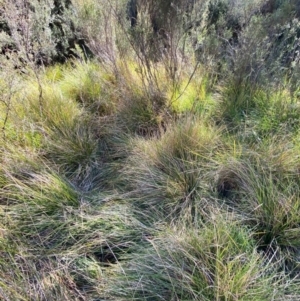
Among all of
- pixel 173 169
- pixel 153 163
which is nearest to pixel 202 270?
pixel 173 169

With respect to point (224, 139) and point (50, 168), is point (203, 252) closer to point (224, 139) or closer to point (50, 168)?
point (224, 139)

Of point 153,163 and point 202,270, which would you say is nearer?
point 202,270

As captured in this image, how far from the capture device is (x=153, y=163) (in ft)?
7.80

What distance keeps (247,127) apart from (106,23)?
195 cm

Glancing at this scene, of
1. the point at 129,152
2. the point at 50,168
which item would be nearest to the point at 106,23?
the point at 129,152

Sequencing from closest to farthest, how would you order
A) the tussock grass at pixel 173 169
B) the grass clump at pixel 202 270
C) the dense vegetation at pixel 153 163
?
the grass clump at pixel 202 270 → the dense vegetation at pixel 153 163 → the tussock grass at pixel 173 169

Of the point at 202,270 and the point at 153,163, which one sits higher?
the point at 153,163

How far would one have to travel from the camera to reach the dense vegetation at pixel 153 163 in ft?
5.29

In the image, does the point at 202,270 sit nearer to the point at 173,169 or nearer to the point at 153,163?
the point at 173,169

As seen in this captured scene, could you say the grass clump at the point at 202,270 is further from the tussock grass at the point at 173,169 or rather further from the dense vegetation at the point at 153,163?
the tussock grass at the point at 173,169

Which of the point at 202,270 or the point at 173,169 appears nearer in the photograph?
the point at 202,270

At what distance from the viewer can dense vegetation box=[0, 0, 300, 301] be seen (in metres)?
1.61

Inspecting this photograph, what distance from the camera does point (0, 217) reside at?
6.57ft

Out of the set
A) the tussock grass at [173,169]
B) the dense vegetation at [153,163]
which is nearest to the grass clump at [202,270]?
the dense vegetation at [153,163]
